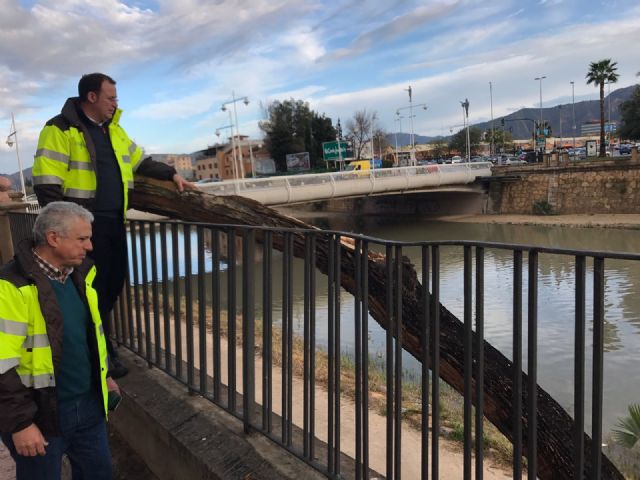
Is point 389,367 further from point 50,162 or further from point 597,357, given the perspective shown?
point 50,162

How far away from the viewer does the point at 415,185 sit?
32625mm

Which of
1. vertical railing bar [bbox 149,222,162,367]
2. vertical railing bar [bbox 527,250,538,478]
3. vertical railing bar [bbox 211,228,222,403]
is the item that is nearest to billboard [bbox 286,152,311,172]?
vertical railing bar [bbox 149,222,162,367]

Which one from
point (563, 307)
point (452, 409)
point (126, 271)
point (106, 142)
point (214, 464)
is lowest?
point (452, 409)

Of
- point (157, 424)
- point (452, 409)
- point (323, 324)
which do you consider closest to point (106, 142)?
point (157, 424)

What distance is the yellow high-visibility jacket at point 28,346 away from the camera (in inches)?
72.2

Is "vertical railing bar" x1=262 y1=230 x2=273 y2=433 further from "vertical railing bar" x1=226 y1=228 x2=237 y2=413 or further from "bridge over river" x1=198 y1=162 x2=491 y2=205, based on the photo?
"bridge over river" x1=198 y1=162 x2=491 y2=205

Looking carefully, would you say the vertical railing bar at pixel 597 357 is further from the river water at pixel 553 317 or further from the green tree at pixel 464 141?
the green tree at pixel 464 141

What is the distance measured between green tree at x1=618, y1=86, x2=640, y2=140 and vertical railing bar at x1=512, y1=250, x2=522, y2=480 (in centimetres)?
4731

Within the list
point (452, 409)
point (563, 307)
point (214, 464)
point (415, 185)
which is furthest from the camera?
point (415, 185)

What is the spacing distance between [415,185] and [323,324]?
23.2m

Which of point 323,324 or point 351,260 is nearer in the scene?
point 351,260

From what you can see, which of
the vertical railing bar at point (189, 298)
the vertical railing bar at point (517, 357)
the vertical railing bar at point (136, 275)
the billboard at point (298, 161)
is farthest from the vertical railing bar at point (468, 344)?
the billboard at point (298, 161)

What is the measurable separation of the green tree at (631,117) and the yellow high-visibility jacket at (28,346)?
48009 millimetres

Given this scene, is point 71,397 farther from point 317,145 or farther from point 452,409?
point 317,145
